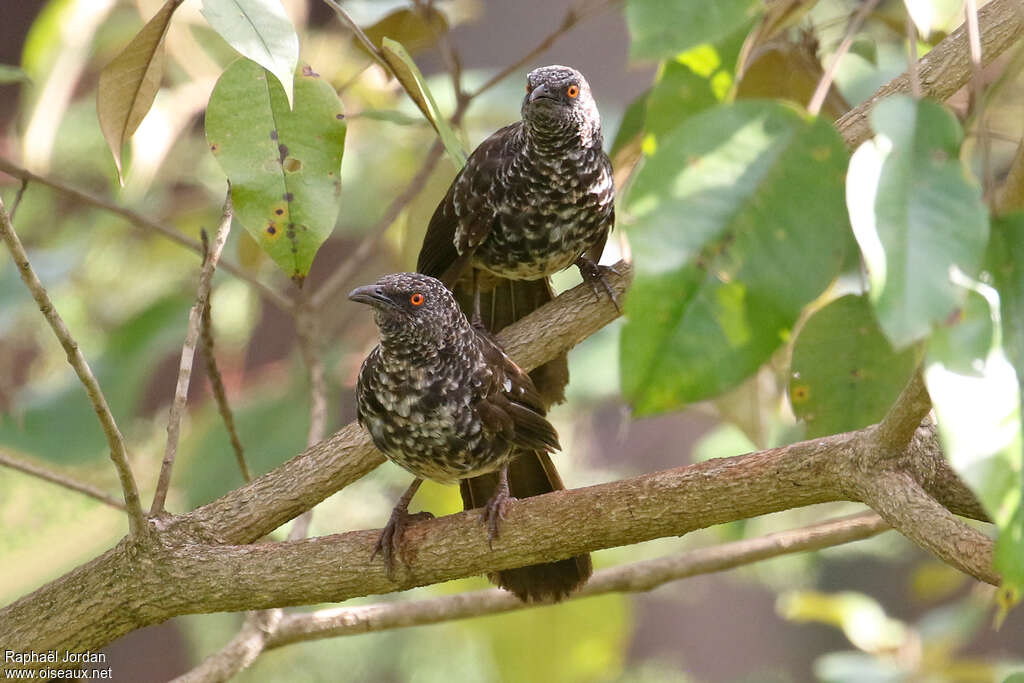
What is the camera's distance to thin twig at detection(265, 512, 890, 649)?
2.84 metres

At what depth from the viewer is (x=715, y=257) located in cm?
110

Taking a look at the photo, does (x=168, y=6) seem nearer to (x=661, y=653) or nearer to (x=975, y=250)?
(x=975, y=250)

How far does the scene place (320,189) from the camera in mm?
1908

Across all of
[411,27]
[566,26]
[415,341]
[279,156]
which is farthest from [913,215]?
[411,27]

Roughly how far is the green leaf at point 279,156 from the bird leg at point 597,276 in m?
0.97

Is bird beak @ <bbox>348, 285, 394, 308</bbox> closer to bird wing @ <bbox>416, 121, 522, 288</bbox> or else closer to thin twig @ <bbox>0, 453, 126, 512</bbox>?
bird wing @ <bbox>416, 121, 522, 288</bbox>

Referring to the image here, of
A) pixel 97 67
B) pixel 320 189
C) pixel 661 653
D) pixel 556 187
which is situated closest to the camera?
pixel 320 189

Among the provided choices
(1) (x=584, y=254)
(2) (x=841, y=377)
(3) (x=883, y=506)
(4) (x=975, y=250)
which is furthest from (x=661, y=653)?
(4) (x=975, y=250)

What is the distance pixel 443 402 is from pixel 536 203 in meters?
0.64

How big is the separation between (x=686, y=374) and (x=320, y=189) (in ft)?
3.35

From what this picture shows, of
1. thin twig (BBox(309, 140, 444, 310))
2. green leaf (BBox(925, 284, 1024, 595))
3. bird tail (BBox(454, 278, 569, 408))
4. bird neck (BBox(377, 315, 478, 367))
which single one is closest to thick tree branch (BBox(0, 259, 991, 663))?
bird neck (BBox(377, 315, 478, 367))

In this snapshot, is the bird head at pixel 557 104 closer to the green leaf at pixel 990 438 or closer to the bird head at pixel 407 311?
the bird head at pixel 407 311

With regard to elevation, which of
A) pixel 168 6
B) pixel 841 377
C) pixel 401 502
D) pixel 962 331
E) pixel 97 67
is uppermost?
pixel 97 67

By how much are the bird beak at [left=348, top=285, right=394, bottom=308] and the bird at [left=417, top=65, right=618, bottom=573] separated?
425 millimetres
